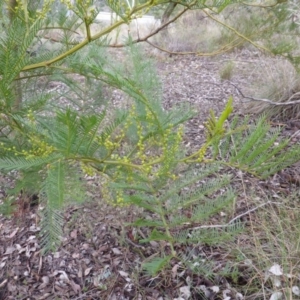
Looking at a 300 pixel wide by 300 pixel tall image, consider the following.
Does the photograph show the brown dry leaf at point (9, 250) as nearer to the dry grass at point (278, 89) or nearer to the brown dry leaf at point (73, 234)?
the brown dry leaf at point (73, 234)

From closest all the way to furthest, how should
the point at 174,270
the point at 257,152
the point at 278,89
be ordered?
1. the point at 257,152
2. the point at 174,270
3. the point at 278,89

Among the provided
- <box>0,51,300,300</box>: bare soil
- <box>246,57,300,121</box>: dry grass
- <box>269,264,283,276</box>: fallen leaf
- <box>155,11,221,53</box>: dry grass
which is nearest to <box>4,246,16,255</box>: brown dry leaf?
<box>0,51,300,300</box>: bare soil

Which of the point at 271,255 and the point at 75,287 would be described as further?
the point at 75,287

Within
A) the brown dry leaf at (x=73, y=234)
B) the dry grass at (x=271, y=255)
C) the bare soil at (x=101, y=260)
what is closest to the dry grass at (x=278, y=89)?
the bare soil at (x=101, y=260)

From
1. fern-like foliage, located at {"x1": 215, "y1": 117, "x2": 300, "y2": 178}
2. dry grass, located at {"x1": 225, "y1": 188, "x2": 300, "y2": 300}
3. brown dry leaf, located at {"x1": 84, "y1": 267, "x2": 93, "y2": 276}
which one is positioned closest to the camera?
fern-like foliage, located at {"x1": 215, "y1": 117, "x2": 300, "y2": 178}

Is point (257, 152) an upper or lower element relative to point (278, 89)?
upper

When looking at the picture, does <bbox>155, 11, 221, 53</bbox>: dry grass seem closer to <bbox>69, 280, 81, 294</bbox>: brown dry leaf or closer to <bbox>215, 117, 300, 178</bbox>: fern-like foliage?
<bbox>69, 280, 81, 294</bbox>: brown dry leaf

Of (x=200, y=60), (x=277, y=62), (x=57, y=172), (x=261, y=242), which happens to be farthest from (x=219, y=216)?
(x=200, y=60)

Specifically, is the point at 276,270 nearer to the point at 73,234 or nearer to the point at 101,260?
the point at 101,260

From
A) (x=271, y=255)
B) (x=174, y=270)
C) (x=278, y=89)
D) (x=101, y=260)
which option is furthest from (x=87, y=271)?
(x=278, y=89)

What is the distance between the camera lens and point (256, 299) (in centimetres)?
144

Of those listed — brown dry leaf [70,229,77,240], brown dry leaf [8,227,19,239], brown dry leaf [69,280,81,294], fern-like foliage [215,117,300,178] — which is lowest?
brown dry leaf [69,280,81,294]

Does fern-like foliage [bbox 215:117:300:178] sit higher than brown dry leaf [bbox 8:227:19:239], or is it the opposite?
fern-like foliage [bbox 215:117:300:178]

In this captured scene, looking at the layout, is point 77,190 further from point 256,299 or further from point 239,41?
point 239,41
